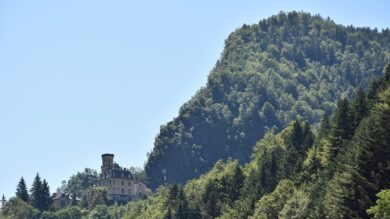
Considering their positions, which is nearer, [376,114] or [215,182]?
[376,114]

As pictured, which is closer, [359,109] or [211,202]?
[359,109]

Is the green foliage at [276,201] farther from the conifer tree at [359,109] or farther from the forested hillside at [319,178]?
the conifer tree at [359,109]

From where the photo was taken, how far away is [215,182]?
516 feet

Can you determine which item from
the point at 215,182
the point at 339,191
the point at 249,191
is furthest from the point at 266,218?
the point at 215,182

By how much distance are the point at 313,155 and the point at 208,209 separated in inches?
1385

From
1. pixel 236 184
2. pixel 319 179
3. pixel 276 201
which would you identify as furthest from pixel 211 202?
pixel 319 179

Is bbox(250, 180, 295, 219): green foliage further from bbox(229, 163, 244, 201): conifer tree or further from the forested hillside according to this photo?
bbox(229, 163, 244, 201): conifer tree

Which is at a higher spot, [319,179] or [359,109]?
[359,109]

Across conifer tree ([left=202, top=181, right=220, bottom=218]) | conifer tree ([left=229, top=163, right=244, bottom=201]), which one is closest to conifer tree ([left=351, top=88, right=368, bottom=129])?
conifer tree ([left=229, top=163, right=244, bottom=201])

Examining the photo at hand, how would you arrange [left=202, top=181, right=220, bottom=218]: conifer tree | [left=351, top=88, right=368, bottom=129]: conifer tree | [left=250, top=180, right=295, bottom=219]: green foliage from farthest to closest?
[left=202, top=181, right=220, bottom=218]: conifer tree → [left=250, top=180, right=295, bottom=219]: green foliage → [left=351, top=88, right=368, bottom=129]: conifer tree

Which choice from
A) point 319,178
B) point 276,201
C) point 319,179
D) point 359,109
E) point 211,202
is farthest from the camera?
point 211,202

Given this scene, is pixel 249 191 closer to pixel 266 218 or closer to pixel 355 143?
pixel 266 218

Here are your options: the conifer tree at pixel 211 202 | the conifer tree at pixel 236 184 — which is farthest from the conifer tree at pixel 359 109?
the conifer tree at pixel 211 202

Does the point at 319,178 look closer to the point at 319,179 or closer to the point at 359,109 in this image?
the point at 319,179
